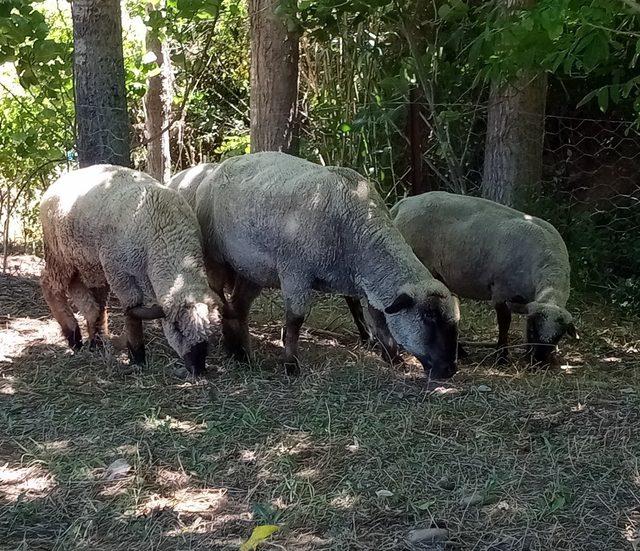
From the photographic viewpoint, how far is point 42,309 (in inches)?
303

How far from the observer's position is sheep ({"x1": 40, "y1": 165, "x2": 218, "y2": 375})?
5816 mm

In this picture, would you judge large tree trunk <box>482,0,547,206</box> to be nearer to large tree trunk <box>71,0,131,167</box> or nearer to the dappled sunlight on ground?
large tree trunk <box>71,0,131,167</box>

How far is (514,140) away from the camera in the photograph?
28.1 feet

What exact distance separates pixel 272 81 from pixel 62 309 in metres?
3.63

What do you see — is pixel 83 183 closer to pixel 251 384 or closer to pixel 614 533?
pixel 251 384

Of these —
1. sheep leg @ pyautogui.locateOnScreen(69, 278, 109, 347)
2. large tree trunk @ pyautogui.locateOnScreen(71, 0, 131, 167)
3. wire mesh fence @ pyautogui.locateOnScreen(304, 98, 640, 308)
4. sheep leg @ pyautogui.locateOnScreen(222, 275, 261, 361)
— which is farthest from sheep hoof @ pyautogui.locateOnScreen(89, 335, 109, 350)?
wire mesh fence @ pyautogui.locateOnScreen(304, 98, 640, 308)

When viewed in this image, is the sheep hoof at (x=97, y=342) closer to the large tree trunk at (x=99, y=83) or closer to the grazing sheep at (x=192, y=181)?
the grazing sheep at (x=192, y=181)

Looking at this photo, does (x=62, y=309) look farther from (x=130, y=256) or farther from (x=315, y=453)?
(x=315, y=453)

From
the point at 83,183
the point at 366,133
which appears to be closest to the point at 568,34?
the point at 83,183

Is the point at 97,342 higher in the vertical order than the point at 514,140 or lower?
lower

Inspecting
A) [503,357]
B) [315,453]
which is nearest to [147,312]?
[315,453]

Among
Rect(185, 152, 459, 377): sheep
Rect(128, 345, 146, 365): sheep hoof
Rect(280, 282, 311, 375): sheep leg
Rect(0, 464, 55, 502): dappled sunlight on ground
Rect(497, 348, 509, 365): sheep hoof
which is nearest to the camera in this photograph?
Rect(0, 464, 55, 502): dappled sunlight on ground

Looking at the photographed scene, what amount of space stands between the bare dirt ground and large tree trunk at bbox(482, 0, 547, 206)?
8.48ft

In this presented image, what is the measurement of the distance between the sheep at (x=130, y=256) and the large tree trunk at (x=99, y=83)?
2.14 ft
